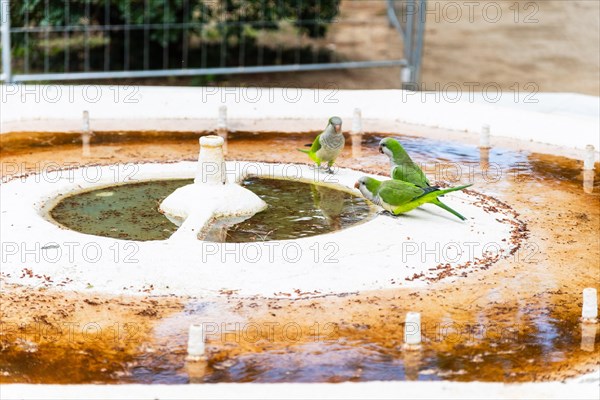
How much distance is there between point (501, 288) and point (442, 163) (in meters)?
3.90

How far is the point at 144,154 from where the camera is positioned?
40.9ft

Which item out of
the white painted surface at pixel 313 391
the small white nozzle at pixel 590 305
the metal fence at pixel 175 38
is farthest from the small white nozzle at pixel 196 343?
the metal fence at pixel 175 38

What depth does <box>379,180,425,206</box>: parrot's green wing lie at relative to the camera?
382 inches

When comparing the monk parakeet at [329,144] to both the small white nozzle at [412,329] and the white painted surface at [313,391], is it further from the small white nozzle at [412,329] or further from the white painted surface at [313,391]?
the white painted surface at [313,391]

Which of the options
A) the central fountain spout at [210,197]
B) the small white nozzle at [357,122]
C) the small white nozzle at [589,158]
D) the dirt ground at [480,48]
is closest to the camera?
the central fountain spout at [210,197]

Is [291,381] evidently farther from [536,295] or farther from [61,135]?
[61,135]

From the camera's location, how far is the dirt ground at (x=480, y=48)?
19.4m

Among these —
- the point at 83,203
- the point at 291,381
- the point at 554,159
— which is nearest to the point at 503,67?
the point at 554,159

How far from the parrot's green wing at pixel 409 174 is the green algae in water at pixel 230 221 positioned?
436 millimetres

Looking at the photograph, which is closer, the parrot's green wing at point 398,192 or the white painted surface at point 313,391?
the white painted surface at point 313,391

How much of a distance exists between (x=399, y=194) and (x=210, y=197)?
1.54m

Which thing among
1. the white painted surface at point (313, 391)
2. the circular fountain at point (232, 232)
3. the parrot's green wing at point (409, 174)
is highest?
the parrot's green wing at point (409, 174)

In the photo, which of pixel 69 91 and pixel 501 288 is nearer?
pixel 501 288

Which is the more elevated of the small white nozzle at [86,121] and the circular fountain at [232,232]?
the small white nozzle at [86,121]
